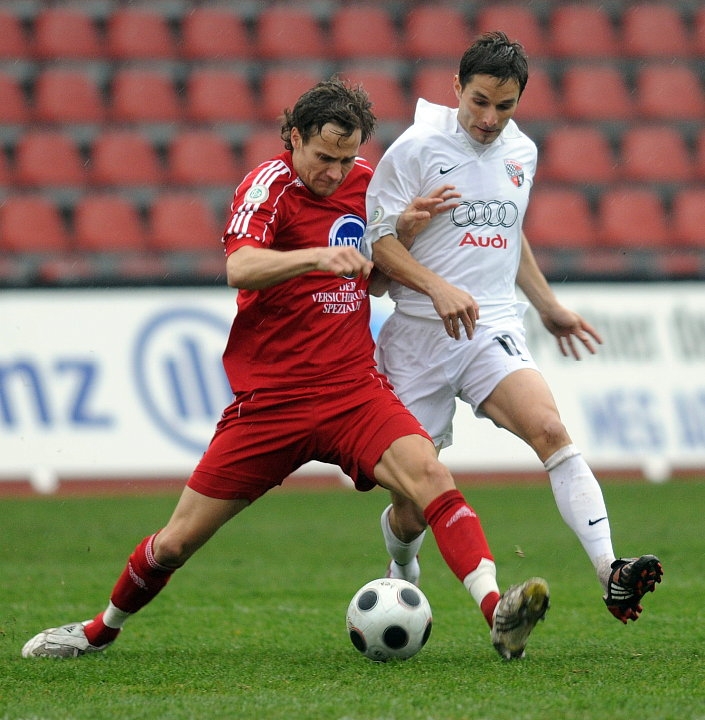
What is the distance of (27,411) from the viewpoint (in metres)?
10.5

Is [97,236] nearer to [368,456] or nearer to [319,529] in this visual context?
[319,529]

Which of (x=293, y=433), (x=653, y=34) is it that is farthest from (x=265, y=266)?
(x=653, y=34)

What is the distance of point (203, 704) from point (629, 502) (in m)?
6.76

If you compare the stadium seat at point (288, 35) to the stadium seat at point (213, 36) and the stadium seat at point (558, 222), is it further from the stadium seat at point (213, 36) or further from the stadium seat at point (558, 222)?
the stadium seat at point (558, 222)

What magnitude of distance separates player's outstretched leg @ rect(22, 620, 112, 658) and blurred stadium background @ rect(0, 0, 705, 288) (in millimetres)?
7782

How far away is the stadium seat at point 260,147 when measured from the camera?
1420cm

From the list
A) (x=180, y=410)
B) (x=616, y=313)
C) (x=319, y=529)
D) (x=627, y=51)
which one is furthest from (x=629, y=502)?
(x=627, y=51)

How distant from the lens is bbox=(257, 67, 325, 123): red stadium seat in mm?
14914

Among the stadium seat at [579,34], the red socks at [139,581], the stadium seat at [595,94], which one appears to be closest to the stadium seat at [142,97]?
the stadium seat at [595,94]

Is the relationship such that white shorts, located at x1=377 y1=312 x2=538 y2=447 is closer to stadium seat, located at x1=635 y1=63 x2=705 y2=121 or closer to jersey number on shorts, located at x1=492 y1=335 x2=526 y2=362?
jersey number on shorts, located at x1=492 y1=335 x2=526 y2=362

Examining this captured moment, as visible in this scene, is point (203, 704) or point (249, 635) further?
point (249, 635)

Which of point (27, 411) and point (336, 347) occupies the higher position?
point (336, 347)

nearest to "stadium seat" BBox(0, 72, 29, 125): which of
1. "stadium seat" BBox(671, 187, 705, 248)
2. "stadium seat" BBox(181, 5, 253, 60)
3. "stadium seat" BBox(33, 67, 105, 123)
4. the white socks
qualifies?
"stadium seat" BBox(33, 67, 105, 123)

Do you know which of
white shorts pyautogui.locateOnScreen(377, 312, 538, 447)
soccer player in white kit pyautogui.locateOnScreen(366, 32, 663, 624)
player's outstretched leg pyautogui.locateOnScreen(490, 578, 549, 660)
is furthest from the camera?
white shorts pyautogui.locateOnScreen(377, 312, 538, 447)
